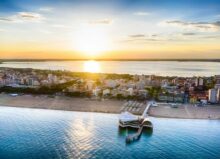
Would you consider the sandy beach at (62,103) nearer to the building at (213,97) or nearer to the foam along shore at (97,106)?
the foam along shore at (97,106)

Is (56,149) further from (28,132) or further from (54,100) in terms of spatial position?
(54,100)

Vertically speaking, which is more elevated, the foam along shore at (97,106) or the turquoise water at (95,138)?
the foam along shore at (97,106)

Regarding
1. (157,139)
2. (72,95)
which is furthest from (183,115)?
(72,95)

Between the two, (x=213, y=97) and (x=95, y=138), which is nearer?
(x=95, y=138)

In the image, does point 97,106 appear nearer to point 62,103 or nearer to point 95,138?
point 62,103

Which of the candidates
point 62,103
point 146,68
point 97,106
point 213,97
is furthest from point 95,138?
point 146,68

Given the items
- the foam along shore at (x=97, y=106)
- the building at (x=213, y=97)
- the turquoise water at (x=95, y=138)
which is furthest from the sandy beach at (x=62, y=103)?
the building at (x=213, y=97)
